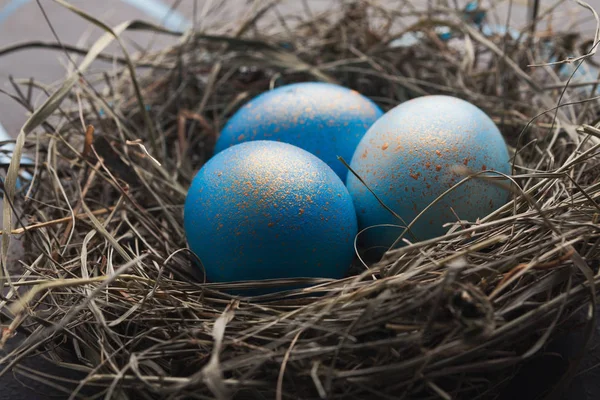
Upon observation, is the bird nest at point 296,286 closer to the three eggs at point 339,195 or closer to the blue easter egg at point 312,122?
the three eggs at point 339,195

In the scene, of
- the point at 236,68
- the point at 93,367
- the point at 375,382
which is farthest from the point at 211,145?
the point at 375,382

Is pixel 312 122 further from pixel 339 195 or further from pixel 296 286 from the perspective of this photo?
pixel 296 286

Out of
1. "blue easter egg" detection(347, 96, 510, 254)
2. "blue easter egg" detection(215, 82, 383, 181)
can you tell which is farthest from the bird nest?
"blue easter egg" detection(215, 82, 383, 181)

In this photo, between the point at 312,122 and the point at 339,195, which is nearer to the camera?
the point at 339,195

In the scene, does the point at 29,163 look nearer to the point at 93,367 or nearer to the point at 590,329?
the point at 93,367

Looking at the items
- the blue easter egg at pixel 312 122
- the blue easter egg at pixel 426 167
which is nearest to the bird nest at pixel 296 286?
the blue easter egg at pixel 426 167

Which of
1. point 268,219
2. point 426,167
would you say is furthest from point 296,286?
point 426,167
